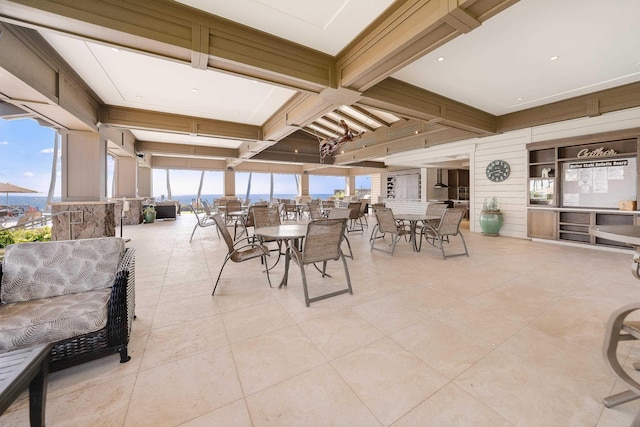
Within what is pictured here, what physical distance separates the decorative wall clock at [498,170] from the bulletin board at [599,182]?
1038 mm

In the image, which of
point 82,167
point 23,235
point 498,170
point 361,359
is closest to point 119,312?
point 361,359

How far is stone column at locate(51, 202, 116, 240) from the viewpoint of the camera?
4465 millimetres

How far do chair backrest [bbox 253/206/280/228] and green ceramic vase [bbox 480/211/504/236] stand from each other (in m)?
5.38

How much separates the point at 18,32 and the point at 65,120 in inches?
73.7

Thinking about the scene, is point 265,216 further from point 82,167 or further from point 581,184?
point 581,184

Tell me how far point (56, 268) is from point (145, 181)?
1106cm

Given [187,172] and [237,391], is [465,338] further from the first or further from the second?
[187,172]

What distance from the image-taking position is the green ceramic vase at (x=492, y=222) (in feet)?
20.6

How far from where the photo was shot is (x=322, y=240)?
8.31 feet

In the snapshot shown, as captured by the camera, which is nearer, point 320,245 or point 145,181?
point 320,245

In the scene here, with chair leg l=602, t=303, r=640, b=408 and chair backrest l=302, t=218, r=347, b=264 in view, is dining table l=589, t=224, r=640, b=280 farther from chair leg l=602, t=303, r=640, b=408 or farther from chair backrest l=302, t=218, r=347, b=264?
chair backrest l=302, t=218, r=347, b=264

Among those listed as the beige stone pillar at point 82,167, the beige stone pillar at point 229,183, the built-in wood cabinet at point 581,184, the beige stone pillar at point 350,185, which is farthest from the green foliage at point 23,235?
the beige stone pillar at point 350,185

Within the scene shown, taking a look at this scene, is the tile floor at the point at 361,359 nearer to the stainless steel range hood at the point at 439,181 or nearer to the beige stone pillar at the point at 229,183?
the stainless steel range hood at the point at 439,181

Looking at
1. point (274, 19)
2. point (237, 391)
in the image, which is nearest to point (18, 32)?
point (274, 19)
